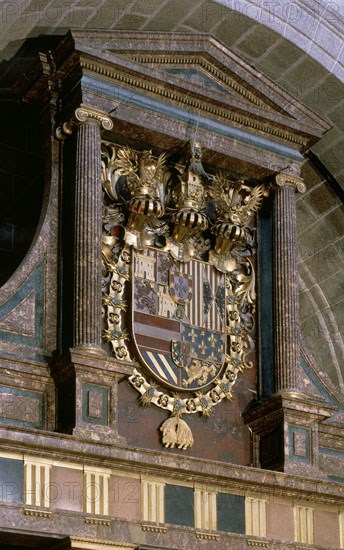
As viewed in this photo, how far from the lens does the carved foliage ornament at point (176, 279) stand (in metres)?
15.4

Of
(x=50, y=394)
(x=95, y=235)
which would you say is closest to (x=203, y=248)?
(x=95, y=235)

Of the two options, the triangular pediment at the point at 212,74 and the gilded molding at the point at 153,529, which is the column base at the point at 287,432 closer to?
the gilded molding at the point at 153,529

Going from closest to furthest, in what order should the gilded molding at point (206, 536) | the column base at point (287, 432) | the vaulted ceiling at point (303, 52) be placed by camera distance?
1. the gilded molding at point (206, 536)
2. the column base at point (287, 432)
3. the vaulted ceiling at point (303, 52)

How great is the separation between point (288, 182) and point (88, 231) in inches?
115

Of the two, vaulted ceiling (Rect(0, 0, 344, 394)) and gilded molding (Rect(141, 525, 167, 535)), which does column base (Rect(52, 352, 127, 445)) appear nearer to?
gilded molding (Rect(141, 525, 167, 535))

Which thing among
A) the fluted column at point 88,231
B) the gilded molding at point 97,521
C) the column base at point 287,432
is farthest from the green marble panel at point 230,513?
the fluted column at point 88,231

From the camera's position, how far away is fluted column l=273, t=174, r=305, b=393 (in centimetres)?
1611

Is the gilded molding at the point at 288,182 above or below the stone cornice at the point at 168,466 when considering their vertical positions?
above

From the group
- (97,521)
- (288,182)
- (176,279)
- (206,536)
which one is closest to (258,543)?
(206,536)

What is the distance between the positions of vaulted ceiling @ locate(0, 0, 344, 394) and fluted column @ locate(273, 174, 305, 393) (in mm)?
1588

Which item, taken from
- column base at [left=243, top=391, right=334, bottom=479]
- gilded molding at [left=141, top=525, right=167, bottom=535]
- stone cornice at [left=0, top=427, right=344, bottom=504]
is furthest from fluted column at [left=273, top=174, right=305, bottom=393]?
gilded molding at [left=141, top=525, right=167, bottom=535]

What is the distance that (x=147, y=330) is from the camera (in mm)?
15492

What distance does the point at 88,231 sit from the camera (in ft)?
49.6

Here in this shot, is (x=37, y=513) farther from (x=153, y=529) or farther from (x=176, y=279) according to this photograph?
(x=176, y=279)
